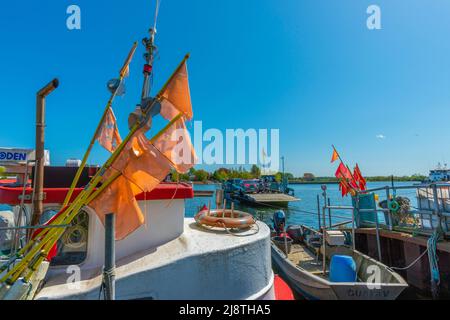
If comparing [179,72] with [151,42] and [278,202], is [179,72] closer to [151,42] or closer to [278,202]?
[151,42]

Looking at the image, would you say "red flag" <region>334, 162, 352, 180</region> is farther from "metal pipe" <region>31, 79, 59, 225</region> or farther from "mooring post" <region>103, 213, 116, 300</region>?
"metal pipe" <region>31, 79, 59, 225</region>

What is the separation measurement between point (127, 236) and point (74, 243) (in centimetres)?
90

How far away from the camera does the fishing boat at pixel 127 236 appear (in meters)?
3.17

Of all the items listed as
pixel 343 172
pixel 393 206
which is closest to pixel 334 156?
pixel 343 172

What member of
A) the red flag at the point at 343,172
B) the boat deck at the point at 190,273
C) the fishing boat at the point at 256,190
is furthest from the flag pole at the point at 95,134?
the fishing boat at the point at 256,190

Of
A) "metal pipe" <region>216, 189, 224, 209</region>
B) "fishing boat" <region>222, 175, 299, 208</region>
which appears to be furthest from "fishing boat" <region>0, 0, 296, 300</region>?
"fishing boat" <region>222, 175, 299, 208</region>

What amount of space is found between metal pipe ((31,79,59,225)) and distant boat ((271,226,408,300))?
23.3ft

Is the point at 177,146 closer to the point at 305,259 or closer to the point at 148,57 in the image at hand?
the point at 148,57

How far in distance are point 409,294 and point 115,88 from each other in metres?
11.6

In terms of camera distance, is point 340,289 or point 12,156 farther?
point 340,289

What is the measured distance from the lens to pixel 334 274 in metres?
7.06

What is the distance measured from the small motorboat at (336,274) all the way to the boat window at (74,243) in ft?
20.6
